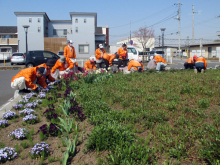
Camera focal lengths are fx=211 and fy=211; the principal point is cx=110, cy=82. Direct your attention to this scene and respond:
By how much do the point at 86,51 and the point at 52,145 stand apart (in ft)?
122

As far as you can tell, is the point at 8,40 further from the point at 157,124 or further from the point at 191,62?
the point at 157,124

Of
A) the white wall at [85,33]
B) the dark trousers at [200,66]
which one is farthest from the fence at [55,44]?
the dark trousers at [200,66]

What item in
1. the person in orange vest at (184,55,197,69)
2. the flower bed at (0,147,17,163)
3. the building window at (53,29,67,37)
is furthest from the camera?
the building window at (53,29,67,37)

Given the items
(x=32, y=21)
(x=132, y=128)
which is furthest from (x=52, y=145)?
(x=32, y=21)

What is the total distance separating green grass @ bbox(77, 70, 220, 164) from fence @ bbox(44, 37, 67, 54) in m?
35.3

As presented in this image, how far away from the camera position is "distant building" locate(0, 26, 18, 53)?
153ft

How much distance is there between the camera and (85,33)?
3978cm

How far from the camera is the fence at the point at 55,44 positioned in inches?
1544

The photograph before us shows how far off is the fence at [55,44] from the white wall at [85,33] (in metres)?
2.04

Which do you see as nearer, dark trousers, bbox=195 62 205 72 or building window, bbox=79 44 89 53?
dark trousers, bbox=195 62 205 72

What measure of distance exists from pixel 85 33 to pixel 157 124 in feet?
124

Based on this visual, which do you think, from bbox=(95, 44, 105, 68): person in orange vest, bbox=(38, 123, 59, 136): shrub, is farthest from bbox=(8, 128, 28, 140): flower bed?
bbox=(95, 44, 105, 68): person in orange vest

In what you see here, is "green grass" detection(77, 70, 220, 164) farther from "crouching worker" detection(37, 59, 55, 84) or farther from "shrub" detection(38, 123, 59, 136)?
"crouching worker" detection(37, 59, 55, 84)

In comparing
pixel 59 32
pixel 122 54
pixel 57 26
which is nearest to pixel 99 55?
pixel 122 54
